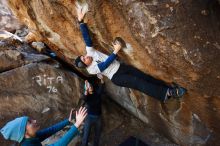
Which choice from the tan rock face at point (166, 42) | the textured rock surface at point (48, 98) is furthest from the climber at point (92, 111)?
the tan rock face at point (166, 42)

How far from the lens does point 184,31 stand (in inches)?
239

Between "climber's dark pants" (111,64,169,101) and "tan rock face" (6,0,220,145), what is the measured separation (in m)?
0.14

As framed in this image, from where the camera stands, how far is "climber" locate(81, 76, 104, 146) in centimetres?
884

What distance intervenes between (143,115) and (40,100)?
305 cm

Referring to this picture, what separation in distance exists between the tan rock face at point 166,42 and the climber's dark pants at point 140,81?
0.14 metres

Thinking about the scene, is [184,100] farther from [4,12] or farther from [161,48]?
[4,12]

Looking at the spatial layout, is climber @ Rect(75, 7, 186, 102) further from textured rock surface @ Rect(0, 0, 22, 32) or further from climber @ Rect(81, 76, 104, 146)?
textured rock surface @ Rect(0, 0, 22, 32)

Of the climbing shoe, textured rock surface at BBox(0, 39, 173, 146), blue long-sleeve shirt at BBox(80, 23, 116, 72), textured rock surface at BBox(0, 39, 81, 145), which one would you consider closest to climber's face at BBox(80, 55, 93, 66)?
blue long-sleeve shirt at BBox(80, 23, 116, 72)

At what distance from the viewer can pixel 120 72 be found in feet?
24.8

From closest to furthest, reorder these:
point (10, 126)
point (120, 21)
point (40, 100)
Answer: point (10, 126)
point (120, 21)
point (40, 100)

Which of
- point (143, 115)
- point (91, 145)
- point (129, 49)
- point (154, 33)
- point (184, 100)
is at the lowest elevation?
point (91, 145)

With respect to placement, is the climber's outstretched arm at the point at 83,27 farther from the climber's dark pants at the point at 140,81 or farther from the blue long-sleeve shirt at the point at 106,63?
the climber's dark pants at the point at 140,81

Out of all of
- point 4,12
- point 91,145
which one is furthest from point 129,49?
point 4,12

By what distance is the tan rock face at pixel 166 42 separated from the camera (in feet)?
19.8
